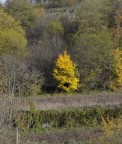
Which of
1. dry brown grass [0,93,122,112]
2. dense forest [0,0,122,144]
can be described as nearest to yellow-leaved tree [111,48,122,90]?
dense forest [0,0,122,144]

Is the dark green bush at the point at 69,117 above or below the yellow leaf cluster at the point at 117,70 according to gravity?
below

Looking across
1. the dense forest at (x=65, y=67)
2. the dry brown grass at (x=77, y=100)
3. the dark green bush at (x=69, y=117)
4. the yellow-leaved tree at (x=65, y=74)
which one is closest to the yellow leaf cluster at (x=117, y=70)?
the dense forest at (x=65, y=67)

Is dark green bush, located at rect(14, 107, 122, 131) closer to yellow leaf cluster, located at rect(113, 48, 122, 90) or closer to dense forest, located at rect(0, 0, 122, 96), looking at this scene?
dense forest, located at rect(0, 0, 122, 96)

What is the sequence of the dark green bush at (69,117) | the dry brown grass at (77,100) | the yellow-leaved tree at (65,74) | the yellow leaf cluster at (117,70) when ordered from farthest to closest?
the yellow leaf cluster at (117,70), the yellow-leaved tree at (65,74), the dry brown grass at (77,100), the dark green bush at (69,117)

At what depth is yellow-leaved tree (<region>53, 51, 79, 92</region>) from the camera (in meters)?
31.2

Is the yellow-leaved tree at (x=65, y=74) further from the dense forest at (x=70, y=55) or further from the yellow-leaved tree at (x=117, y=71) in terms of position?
the yellow-leaved tree at (x=117, y=71)

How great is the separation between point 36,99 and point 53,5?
2728cm

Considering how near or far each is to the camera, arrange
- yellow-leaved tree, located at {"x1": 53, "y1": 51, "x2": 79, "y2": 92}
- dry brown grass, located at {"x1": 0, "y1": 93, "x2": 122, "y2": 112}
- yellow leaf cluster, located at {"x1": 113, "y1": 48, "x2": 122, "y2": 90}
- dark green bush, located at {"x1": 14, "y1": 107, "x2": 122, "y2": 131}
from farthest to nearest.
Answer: yellow leaf cluster, located at {"x1": 113, "y1": 48, "x2": 122, "y2": 90}, yellow-leaved tree, located at {"x1": 53, "y1": 51, "x2": 79, "y2": 92}, dry brown grass, located at {"x1": 0, "y1": 93, "x2": 122, "y2": 112}, dark green bush, located at {"x1": 14, "y1": 107, "x2": 122, "y2": 131}

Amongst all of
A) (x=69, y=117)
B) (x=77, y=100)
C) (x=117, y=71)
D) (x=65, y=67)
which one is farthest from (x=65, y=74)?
(x=69, y=117)

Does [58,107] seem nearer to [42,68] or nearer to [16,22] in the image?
[42,68]

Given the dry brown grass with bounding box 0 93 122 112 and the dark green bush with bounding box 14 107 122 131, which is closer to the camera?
the dark green bush with bounding box 14 107 122 131

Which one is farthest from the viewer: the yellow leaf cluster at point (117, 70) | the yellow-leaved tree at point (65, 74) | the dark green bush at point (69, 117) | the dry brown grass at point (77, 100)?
the yellow leaf cluster at point (117, 70)

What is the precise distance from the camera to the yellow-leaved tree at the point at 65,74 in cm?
3122

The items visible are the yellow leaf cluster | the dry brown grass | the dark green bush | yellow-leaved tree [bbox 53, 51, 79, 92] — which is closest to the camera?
the dark green bush
